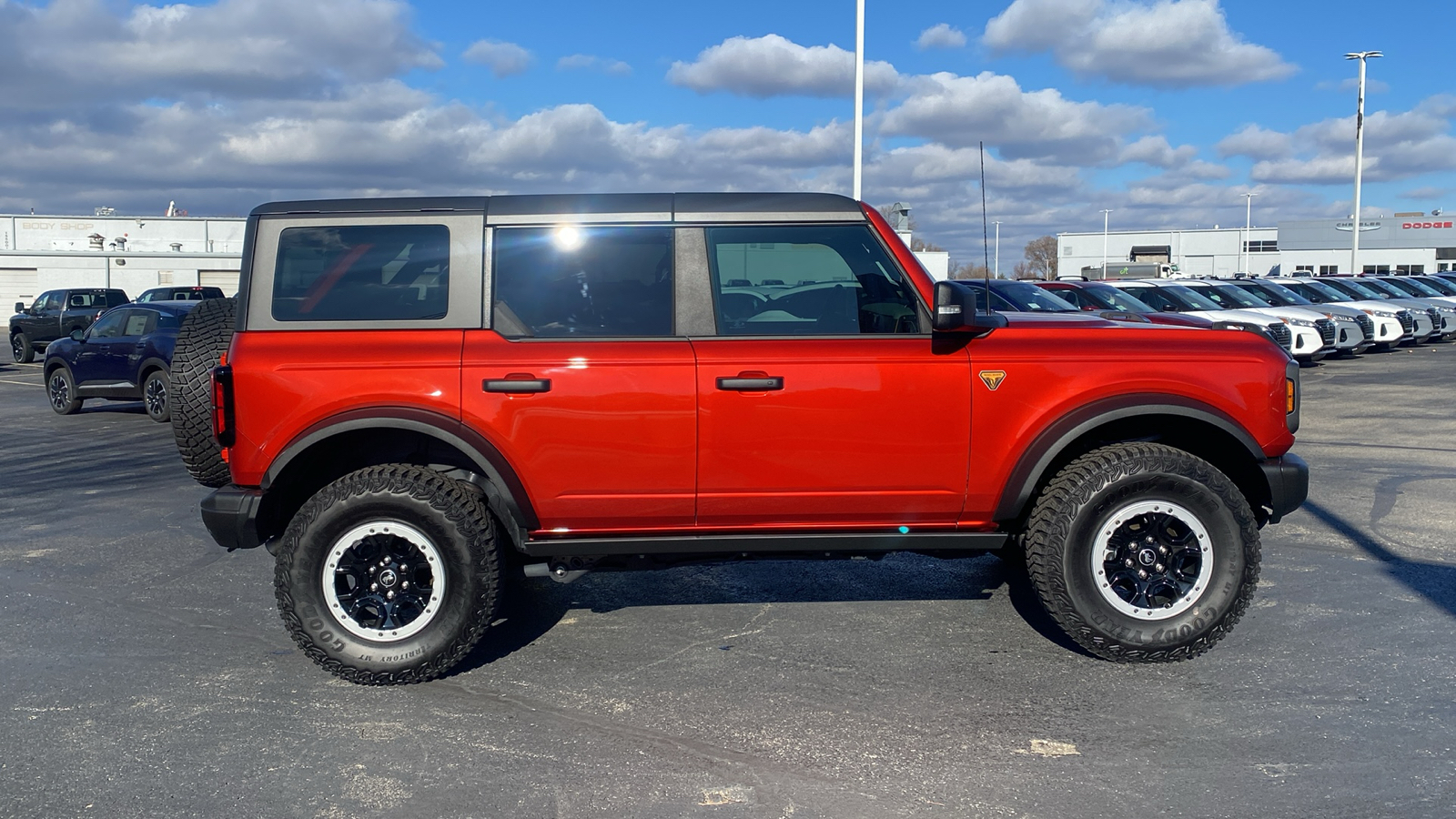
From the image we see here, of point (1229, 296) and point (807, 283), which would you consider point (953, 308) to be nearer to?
point (807, 283)

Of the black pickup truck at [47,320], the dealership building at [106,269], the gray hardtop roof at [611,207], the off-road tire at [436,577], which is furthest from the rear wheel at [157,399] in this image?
the dealership building at [106,269]

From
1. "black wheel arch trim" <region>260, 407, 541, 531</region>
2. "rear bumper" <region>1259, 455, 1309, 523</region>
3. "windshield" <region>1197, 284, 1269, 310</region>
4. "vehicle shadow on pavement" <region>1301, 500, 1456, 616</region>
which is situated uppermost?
"windshield" <region>1197, 284, 1269, 310</region>

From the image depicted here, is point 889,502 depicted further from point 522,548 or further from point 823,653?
point 522,548

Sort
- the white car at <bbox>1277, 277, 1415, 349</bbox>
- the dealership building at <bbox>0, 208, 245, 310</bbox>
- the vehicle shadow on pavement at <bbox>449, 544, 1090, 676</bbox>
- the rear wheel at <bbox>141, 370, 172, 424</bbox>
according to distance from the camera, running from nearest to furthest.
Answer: the vehicle shadow on pavement at <bbox>449, 544, 1090, 676</bbox>
the rear wheel at <bbox>141, 370, 172, 424</bbox>
the white car at <bbox>1277, 277, 1415, 349</bbox>
the dealership building at <bbox>0, 208, 245, 310</bbox>

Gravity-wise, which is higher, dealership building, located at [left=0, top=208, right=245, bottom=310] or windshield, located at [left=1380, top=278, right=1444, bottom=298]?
dealership building, located at [left=0, top=208, right=245, bottom=310]

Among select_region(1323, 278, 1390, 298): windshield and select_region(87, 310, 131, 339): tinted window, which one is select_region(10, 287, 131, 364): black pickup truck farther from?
select_region(1323, 278, 1390, 298): windshield

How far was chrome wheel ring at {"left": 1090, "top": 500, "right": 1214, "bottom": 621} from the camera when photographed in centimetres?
471

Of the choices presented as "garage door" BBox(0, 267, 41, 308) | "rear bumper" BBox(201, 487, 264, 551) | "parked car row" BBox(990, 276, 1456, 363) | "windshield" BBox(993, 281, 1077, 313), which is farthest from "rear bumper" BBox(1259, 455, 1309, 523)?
"garage door" BBox(0, 267, 41, 308)

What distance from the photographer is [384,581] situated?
15.4 feet

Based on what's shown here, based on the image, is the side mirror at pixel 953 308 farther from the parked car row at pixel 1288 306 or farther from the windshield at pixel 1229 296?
the windshield at pixel 1229 296

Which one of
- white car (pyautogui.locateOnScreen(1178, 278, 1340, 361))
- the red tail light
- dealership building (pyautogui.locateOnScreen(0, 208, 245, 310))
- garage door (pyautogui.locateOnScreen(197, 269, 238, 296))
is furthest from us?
garage door (pyautogui.locateOnScreen(197, 269, 238, 296))

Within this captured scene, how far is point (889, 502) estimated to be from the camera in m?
4.73

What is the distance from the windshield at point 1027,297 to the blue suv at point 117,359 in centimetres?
1101

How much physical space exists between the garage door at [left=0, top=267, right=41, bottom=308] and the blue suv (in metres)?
49.8
